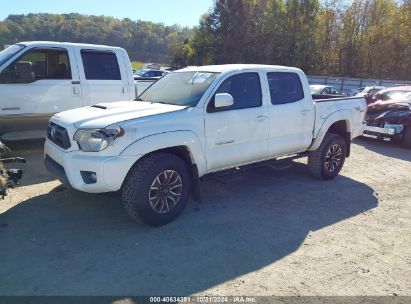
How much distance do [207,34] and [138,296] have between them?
41.9 meters

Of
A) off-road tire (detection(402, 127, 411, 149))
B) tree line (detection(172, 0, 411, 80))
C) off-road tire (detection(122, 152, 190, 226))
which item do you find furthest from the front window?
tree line (detection(172, 0, 411, 80))

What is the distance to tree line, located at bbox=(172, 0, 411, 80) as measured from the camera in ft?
131

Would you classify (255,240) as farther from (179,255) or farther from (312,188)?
(312,188)

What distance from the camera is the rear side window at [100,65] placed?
24.9 ft

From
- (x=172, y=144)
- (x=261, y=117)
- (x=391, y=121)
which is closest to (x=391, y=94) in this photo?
(x=391, y=121)

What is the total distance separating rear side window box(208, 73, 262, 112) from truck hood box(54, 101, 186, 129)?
2.44 ft

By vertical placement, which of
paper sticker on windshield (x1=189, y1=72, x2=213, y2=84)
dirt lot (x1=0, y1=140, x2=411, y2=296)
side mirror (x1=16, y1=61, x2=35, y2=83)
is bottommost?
dirt lot (x1=0, y1=140, x2=411, y2=296)

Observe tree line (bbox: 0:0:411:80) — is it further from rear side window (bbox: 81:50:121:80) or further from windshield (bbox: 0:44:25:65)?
windshield (bbox: 0:44:25:65)

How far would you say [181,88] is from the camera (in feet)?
17.1

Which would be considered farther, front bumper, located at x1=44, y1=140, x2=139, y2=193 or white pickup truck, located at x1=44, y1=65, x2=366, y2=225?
white pickup truck, located at x1=44, y1=65, x2=366, y2=225

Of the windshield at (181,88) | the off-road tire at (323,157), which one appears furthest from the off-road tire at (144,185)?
the off-road tire at (323,157)

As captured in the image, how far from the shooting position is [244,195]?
18.9 feet

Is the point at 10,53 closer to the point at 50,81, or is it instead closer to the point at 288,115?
the point at 50,81

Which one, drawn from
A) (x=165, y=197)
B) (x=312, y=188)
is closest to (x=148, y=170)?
(x=165, y=197)
